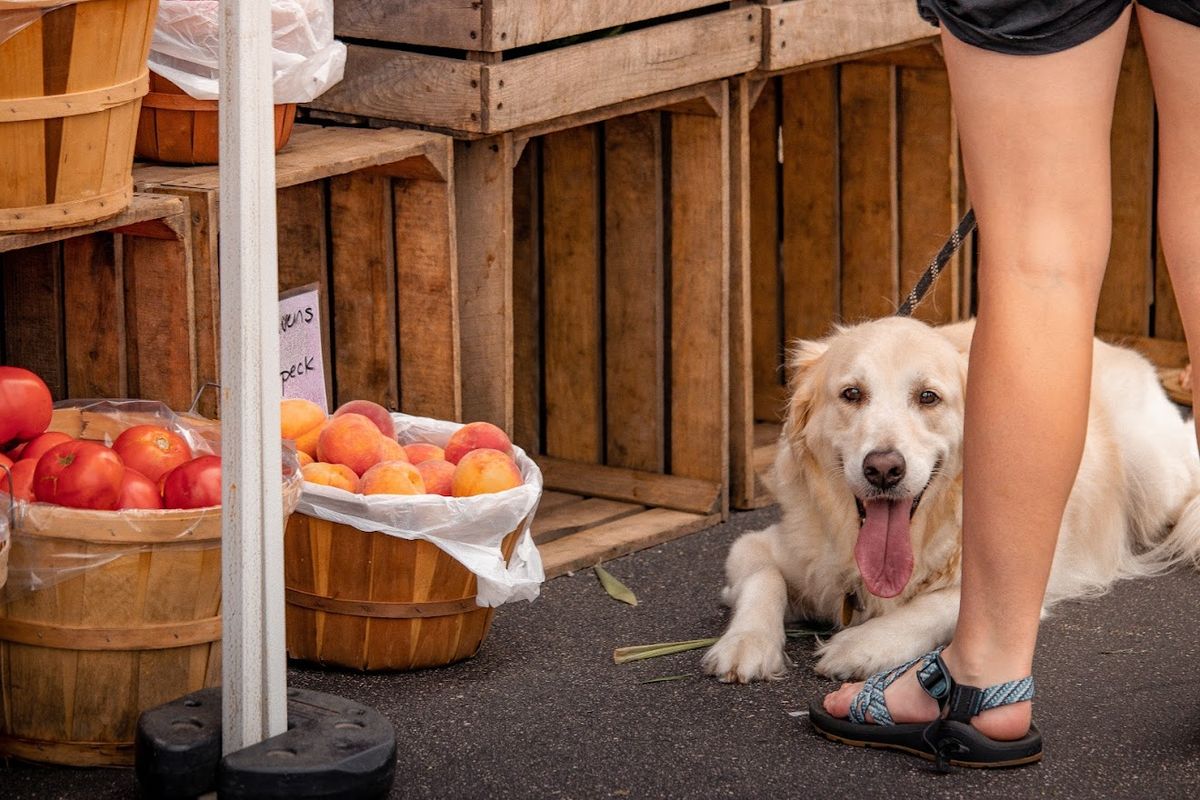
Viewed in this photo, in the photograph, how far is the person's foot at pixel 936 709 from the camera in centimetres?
264

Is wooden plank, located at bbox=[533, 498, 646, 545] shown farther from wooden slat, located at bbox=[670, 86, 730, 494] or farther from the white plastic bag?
the white plastic bag

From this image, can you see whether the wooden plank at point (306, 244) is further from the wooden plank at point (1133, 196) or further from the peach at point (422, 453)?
the wooden plank at point (1133, 196)

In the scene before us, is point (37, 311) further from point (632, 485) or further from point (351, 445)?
point (632, 485)

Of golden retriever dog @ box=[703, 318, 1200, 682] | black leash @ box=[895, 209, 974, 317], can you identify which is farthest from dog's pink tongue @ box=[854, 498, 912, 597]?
black leash @ box=[895, 209, 974, 317]

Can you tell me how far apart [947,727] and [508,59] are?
182 centimetres

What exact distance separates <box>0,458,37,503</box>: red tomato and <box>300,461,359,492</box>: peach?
515 mm

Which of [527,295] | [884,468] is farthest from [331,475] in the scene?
[527,295]

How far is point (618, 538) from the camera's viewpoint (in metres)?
4.01

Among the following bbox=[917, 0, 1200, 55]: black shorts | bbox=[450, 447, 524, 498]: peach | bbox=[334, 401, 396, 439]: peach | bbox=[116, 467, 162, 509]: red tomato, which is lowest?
bbox=[450, 447, 524, 498]: peach

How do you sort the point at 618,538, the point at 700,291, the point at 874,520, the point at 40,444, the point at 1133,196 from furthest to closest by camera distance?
the point at 1133,196 < the point at 700,291 < the point at 618,538 < the point at 874,520 < the point at 40,444

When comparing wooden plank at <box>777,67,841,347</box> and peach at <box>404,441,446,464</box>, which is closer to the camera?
peach at <box>404,441,446,464</box>

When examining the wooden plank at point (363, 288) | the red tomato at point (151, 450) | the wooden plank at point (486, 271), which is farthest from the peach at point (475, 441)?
the red tomato at point (151, 450)

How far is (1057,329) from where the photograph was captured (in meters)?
2.47

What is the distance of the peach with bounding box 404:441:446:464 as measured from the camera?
3344 millimetres
